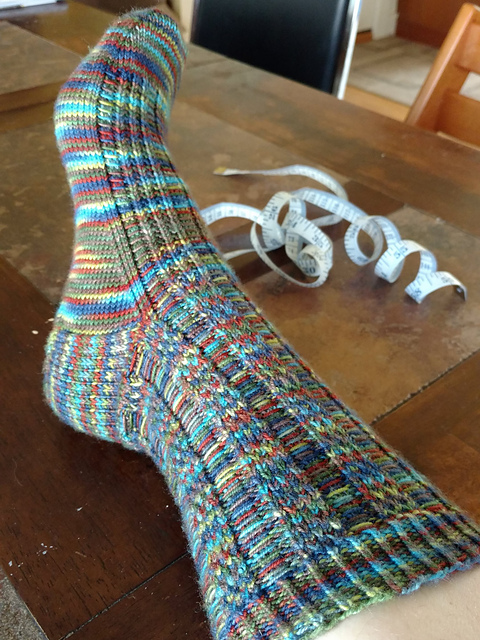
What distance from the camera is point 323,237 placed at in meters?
0.76

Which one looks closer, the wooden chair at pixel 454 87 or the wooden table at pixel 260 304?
the wooden table at pixel 260 304

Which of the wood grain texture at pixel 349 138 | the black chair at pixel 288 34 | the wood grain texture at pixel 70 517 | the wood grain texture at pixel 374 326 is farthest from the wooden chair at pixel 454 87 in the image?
the wood grain texture at pixel 70 517

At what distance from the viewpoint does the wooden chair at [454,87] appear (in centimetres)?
102

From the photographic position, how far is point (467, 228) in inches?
32.1

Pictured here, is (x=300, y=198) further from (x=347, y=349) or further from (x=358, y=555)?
(x=358, y=555)

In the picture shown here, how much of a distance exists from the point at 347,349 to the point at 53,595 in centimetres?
37

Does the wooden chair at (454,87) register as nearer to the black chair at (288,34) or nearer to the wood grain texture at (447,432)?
the black chair at (288,34)

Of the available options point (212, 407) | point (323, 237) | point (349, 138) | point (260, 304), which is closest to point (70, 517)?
point (212, 407)

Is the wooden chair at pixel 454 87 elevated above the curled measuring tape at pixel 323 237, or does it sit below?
above

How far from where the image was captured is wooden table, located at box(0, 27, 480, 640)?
43 cm

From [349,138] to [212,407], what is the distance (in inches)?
28.3

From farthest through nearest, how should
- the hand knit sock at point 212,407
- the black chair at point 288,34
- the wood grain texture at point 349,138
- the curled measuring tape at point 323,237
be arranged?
1. the black chair at point 288,34
2. the wood grain texture at point 349,138
3. the curled measuring tape at point 323,237
4. the hand knit sock at point 212,407

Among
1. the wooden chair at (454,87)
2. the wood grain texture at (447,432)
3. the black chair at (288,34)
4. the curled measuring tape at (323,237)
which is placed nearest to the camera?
the wood grain texture at (447,432)

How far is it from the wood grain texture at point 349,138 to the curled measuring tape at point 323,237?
0.10 meters
